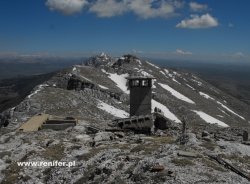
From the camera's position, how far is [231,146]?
111 ft

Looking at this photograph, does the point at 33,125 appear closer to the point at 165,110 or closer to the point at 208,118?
the point at 165,110

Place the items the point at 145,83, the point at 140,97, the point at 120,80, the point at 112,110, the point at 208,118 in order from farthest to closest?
the point at 120,80, the point at 208,118, the point at 112,110, the point at 145,83, the point at 140,97

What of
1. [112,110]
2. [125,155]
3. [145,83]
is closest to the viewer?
[125,155]

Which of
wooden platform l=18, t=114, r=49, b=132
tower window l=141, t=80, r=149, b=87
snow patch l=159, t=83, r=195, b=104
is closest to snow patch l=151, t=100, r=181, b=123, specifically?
snow patch l=159, t=83, r=195, b=104

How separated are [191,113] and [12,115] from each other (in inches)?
2263

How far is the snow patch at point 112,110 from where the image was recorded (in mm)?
81681

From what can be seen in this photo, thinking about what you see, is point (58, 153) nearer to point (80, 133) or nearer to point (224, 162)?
point (80, 133)

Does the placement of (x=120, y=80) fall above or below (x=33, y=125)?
below

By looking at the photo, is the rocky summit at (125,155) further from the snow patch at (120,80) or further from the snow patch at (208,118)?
the snow patch at (120,80)

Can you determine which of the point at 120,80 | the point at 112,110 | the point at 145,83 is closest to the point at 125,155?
the point at 145,83

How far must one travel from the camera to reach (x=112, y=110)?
85.1 meters

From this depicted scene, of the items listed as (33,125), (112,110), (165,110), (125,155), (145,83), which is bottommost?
(165,110)

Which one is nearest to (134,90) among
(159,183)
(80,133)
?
(80,133)

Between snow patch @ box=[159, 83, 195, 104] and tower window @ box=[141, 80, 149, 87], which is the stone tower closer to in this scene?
tower window @ box=[141, 80, 149, 87]
